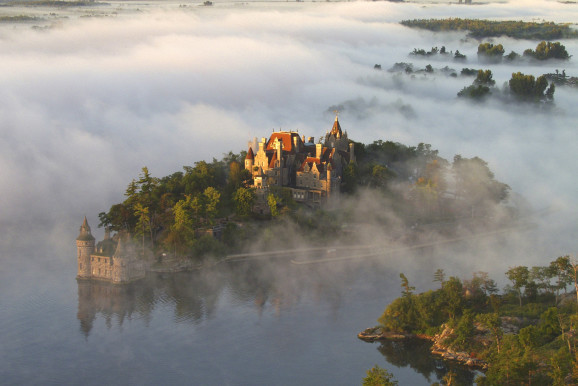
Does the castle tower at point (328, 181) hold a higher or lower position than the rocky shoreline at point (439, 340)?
higher

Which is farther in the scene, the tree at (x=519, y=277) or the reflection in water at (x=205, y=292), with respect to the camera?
the reflection in water at (x=205, y=292)

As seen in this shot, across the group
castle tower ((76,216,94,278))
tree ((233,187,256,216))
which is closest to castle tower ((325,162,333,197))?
tree ((233,187,256,216))

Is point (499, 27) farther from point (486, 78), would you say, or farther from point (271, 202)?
point (271, 202)

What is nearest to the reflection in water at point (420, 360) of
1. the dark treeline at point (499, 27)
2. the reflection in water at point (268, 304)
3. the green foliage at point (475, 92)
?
the reflection in water at point (268, 304)

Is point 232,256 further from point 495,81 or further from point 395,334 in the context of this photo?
point 495,81

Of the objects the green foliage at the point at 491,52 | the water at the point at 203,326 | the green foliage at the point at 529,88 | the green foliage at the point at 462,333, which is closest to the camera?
the water at the point at 203,326

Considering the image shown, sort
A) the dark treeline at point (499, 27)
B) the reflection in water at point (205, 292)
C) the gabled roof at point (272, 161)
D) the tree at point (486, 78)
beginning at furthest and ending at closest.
Answer: the dark treeline at point (499, 27), the tree at point (486, 78), the gabled roof at point (272, 161), the reflection in water at point (205, 292)

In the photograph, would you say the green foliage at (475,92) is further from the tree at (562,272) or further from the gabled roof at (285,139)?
the tree at (562,272)

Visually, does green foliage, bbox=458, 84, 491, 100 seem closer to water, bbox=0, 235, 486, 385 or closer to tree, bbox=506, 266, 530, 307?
water, bbox=0, 235, 486, 385
